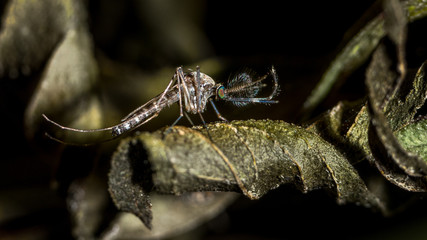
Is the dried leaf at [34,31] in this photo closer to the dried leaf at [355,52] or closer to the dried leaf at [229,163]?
the dried leaf at [229,163]

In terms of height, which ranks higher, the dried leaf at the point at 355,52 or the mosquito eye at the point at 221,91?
the dried leaf at the point at 355,52

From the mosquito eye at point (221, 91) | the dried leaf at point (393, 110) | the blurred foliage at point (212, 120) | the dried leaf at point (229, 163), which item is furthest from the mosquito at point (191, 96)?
the dried leaf at point (393, 110)

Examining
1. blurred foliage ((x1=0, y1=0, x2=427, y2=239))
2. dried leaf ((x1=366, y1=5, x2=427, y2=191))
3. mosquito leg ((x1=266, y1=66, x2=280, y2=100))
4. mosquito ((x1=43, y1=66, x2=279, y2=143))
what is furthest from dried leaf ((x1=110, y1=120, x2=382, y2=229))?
mosquito ((x1=43, y1=66, x2=279, y2=143))

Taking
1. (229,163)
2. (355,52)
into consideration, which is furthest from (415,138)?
(229,163)

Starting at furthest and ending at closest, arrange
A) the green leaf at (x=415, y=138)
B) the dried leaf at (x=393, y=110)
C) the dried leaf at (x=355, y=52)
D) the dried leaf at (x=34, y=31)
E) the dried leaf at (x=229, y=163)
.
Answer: the dried leaf at (x=34, y=31)
the dried leaf at (x=355, y=52)
the green leaf at (x=415, y=138)
the dried leaf at (x=229, y=163)
the dried leaf at (x=393, y=110)

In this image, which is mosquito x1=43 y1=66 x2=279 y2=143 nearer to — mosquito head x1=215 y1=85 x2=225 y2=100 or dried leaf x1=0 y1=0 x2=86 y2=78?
mosquito head x1=215 y1=85 x2=225 y2=100

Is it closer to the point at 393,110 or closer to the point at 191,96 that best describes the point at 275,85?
the point at 191,96

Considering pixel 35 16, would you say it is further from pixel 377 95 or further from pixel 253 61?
pixel 377 95
